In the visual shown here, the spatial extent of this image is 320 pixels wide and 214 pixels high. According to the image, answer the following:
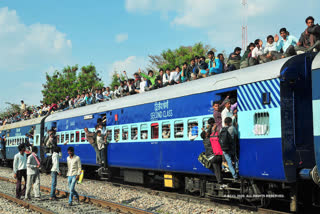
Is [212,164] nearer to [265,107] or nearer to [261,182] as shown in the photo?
[261,182]

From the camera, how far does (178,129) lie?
11672 millimetres

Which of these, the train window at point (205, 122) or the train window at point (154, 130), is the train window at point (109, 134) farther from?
the train window at point (205, 122)

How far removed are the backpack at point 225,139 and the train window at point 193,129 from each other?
1597 millimetres

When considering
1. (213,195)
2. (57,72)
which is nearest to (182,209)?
(213,195)

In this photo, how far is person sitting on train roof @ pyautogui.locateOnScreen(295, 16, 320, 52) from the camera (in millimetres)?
8910

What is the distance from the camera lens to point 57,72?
5438 cm

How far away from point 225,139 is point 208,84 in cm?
198

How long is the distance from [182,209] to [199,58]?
5.55m

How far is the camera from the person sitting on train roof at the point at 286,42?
913 centimetres

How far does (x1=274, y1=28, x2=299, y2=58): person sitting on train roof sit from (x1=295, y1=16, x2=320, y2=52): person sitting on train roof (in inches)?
6.2

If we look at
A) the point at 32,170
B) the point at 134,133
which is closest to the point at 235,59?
the point at 134,133

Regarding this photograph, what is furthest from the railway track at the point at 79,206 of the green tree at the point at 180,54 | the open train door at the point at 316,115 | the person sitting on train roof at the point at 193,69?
the green tree at the point at 180,54

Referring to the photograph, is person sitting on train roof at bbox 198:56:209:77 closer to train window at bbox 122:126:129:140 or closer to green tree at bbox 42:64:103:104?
train window at bbox 122:126:129:140

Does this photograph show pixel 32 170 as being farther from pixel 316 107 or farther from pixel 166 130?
pixel 316 107
